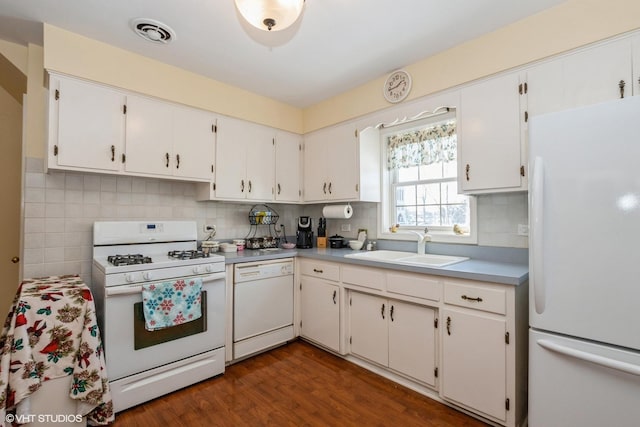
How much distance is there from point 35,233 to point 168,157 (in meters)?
1.05

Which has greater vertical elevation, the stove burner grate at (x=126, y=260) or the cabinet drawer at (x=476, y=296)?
the stove burner grate at (x=126, y=260)

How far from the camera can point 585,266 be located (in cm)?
134

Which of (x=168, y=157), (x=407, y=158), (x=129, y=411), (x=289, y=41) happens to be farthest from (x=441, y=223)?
(x=129, y=411)

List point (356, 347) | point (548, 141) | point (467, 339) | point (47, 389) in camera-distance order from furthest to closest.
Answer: point (356, 347) < point (467, 339) < point (47, 389) < point (548, 141)

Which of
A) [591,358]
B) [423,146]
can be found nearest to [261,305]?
[423,146]

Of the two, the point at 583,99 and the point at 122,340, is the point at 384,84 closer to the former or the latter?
the point at 583,99

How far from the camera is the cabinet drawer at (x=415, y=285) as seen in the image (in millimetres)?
1985

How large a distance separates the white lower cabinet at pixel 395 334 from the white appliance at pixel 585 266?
0.64 m

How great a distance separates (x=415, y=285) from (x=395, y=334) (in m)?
0.44

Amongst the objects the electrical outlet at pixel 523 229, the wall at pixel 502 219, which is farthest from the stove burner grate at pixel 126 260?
the electrical outlet at pixel 523 229

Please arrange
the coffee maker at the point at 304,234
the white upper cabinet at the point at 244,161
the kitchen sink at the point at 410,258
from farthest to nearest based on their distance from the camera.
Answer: the coffee maker at the point at 304,234, the white upper cabinet at the point at 244,161, the kitchen sink at the point at 410,258

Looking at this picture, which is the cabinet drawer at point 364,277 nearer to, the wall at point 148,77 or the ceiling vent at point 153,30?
the wall at point 148,77

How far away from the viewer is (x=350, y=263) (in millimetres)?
2506

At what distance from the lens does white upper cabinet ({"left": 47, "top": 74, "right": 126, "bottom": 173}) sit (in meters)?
2.04
